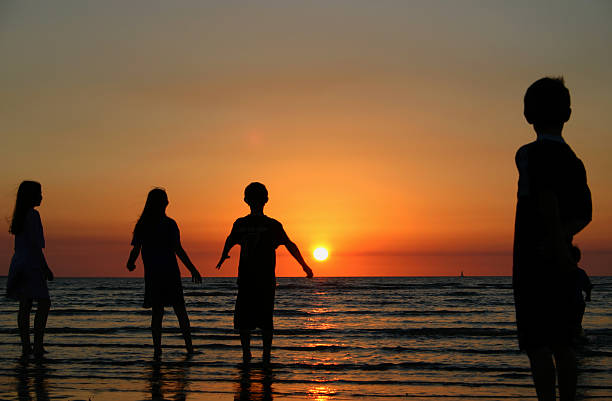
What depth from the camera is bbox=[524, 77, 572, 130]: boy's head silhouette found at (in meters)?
3.60

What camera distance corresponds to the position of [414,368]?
7.91 m

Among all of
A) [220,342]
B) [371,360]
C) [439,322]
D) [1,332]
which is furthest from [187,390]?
[439,322]

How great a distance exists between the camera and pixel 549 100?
3609 mm

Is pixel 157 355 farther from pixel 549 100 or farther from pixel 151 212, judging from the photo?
pixel 549 100

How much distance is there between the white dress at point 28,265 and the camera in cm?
827

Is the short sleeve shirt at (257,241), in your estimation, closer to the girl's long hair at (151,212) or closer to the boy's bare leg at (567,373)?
the girl's long hair at (151,212)

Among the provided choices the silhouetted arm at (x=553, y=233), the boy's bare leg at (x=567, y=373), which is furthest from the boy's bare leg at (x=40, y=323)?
the silhouetted arm at (x=553, y=233)

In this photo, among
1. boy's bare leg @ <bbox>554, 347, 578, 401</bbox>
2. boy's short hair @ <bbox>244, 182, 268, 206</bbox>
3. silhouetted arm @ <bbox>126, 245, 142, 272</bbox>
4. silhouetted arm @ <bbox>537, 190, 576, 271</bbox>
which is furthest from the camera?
silhouetted arm @ <bbox>126, 245, 142, 272</bbox>

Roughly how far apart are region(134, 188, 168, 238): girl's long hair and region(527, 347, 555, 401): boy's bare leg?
5831 mm

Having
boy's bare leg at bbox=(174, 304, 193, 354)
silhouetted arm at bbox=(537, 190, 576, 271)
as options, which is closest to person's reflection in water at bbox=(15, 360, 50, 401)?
boy's bare leg at bbox=(174, 304, 193, 354)

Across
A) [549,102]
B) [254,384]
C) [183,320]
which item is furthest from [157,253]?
[549,102]

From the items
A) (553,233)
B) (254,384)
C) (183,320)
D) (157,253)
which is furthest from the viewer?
(183,320)

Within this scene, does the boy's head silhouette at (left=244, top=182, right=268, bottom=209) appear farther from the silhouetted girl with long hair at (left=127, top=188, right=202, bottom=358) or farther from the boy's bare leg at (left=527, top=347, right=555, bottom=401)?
the boy's bare leg at (left=527, top=347, right=555, bottom=401)

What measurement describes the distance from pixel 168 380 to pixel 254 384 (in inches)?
33.9
